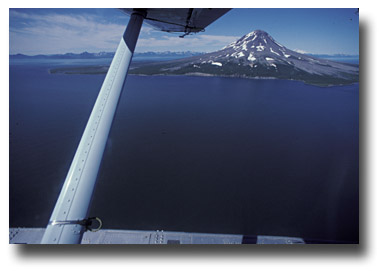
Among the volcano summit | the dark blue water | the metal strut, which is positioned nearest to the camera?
the metal strut

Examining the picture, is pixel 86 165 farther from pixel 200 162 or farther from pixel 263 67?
pixel 263 67

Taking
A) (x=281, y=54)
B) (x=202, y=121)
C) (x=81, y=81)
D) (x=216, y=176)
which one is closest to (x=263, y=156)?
(x=216, y=176)

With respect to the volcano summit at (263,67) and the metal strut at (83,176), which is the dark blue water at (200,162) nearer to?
the metal strut at (83,176)

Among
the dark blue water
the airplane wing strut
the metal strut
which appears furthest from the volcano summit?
the metal strut

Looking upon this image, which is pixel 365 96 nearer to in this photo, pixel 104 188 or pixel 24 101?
pixel 104 188

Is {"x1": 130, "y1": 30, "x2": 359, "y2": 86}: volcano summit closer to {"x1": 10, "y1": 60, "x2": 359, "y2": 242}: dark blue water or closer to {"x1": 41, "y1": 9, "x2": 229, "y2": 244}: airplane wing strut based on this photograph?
{"x1": 10, "y1": 60, "x2": 359, "y2": 242}: dark blue water

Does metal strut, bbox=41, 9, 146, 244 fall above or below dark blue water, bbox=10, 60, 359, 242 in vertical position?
below

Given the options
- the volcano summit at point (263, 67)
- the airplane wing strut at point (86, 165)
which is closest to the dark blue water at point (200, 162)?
the airplane wing strut at point (86, 165)

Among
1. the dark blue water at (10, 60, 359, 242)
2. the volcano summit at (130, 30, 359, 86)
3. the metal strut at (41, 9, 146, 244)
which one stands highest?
the volcano summit at (130, 30, 359, 86)
